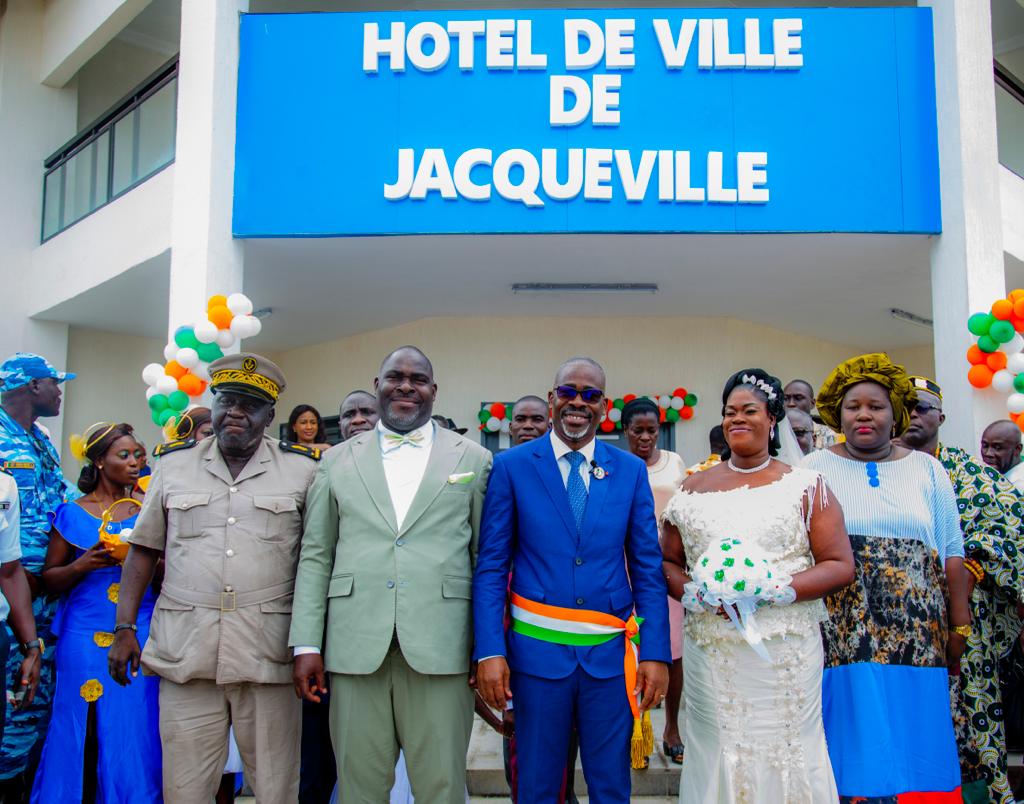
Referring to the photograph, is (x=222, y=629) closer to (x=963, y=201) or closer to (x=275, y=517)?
(x=275, y=517)

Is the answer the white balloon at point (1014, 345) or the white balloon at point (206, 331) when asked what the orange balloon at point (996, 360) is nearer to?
the white balloon at point (1014, 345)

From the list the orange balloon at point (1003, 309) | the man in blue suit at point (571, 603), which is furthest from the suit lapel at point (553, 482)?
the orange balloon at point (1003, 309)

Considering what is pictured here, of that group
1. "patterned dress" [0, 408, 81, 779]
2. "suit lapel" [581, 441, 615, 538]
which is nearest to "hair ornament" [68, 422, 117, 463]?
"patterned dress" [0, 408, 81, 779]

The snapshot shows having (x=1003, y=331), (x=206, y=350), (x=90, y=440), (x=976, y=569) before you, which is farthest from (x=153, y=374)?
(x=1003, y=331)

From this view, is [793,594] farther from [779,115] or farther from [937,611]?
[779,115]

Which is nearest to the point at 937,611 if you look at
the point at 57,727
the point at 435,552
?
the point at 435,552

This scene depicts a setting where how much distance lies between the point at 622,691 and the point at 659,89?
580 centimetres

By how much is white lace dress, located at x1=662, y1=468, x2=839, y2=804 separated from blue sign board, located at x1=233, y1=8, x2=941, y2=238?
4482 mm

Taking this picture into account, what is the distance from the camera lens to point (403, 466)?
335cm

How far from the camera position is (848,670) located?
336 cm

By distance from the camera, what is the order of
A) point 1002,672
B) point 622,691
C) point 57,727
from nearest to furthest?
1. point 622,691
2. point 57,727
3. point 1002,672

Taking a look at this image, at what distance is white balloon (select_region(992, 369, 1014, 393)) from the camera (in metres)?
6.51

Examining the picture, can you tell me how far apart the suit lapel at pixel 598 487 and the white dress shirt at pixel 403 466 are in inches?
24.7

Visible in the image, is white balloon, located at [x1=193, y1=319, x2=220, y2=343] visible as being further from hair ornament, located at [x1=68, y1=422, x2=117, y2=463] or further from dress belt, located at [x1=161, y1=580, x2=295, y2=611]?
dress belt, located at [x1=161, y1=580, x2=295, y2=611]
